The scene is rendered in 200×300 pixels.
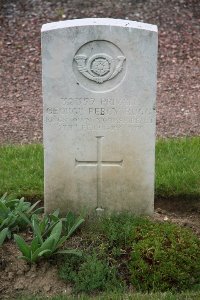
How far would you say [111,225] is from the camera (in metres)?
5.18

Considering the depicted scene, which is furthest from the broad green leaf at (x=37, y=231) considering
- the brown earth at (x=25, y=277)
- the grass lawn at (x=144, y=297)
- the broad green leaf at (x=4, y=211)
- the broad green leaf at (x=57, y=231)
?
the grass lawn at (x=144, y=297)

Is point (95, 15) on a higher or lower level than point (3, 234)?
higher

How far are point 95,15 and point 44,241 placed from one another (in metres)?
6.94

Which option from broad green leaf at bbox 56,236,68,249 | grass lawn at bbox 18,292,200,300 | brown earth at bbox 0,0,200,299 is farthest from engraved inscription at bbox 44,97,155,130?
brown earth at bbox 0,0,200,299

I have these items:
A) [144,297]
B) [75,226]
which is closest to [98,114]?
[75,226]

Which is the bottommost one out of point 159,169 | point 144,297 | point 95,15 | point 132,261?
point 144,297

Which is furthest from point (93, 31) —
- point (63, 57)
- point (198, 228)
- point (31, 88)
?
point (31, 88)

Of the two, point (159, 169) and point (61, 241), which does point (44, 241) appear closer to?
point (61, 241)

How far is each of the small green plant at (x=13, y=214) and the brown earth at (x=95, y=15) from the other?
9.89 feet

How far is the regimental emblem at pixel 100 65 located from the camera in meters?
5.15

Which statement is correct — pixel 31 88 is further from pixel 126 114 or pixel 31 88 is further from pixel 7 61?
pixel 126 114

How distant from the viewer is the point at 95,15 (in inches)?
439

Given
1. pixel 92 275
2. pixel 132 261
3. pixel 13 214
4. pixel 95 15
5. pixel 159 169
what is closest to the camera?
pixel 92 275

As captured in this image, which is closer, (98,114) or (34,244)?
(34,244)
